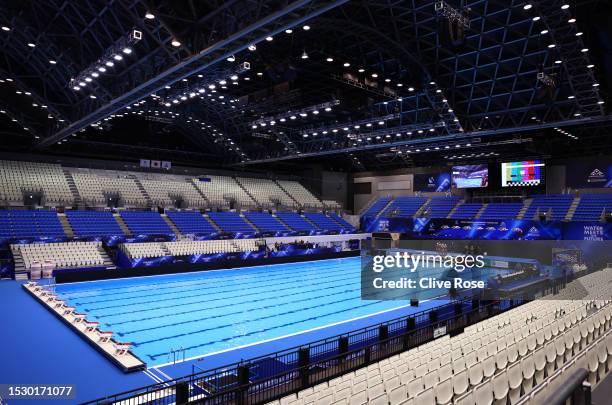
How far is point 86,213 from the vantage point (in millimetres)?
27438

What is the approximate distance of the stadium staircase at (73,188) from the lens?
93.6 feet

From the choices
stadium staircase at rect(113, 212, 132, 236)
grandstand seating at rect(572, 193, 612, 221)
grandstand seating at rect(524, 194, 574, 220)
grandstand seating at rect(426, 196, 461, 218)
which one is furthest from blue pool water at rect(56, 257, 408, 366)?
grandstand seating at rect(572, 193, 612, 221)

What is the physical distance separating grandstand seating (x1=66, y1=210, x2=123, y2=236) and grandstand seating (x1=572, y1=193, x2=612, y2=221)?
33.6m

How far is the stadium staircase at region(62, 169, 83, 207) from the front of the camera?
28.5 meters

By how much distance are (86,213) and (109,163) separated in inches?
269

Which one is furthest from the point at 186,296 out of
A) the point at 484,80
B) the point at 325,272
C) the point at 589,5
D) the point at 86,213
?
the point at 589,5

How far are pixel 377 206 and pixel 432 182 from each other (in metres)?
6.31

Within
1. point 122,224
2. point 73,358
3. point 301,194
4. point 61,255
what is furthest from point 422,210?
point 73,358

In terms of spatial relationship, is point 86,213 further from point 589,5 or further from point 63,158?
point 589,5

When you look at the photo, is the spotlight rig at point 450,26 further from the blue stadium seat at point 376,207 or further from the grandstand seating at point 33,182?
the blue stadium seat at point 376,207

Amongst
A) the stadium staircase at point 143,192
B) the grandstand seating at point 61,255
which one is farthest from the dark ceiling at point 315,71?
the grandstand seating at point 61,255

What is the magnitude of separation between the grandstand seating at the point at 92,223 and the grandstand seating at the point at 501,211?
2974 cm

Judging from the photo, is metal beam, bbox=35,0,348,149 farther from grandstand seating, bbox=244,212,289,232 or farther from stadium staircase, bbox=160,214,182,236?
grandstand seating, bbox=244,212,289,232

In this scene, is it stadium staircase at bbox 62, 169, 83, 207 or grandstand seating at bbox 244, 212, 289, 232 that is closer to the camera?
stadium staircase at bbox 62, 169, 83, 207
